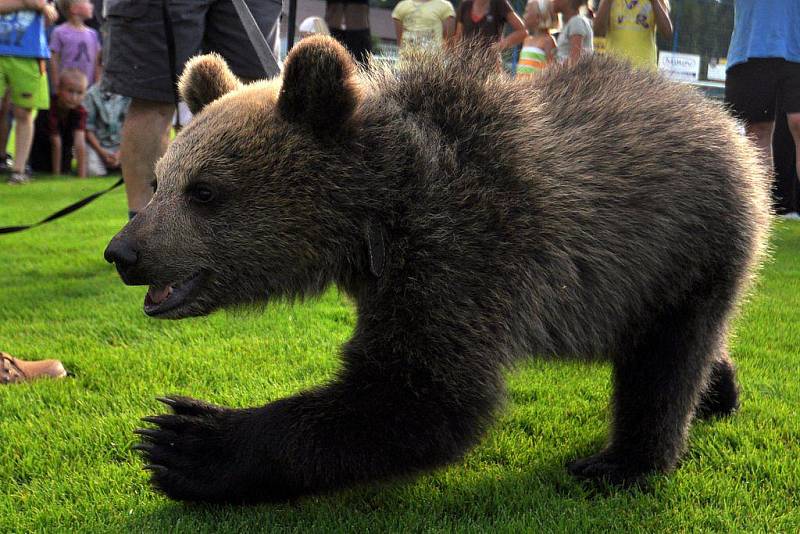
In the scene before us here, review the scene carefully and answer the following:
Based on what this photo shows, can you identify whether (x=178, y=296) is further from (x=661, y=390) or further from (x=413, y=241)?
(x=661, y=390)

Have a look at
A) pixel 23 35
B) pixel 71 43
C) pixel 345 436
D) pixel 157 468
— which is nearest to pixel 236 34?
pixel 157 468

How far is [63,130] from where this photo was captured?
510 inches

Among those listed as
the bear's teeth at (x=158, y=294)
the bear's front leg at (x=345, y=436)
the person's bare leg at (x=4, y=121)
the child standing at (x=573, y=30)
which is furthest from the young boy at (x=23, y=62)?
Answer: the bear's front leg at (x=345, y=436)

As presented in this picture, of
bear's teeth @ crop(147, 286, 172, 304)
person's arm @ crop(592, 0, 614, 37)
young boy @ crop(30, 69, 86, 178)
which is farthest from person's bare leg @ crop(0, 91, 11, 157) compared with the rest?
→ bear's teeth @ crop(147, 286, 172, 304)

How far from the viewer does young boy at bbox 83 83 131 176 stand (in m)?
13.0

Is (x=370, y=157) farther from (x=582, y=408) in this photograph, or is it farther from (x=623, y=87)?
(x=582, y=408)

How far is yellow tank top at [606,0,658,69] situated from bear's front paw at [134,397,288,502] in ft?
20.4

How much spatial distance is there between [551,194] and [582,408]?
1.34 meters

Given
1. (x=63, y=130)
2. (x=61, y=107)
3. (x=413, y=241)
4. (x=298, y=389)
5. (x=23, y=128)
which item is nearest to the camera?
(x=413, y=241)

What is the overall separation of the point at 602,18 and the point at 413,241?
6076mm

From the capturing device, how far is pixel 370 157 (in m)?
2.48

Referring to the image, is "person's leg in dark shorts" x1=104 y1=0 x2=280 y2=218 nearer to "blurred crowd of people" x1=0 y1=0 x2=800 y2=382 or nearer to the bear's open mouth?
"blurred crowd of people" x1=0 y1=0 x2=800 y2=382

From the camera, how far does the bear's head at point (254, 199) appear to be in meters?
2.41

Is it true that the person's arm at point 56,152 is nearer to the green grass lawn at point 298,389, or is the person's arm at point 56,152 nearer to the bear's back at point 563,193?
the green grass lawn at point 298,389
